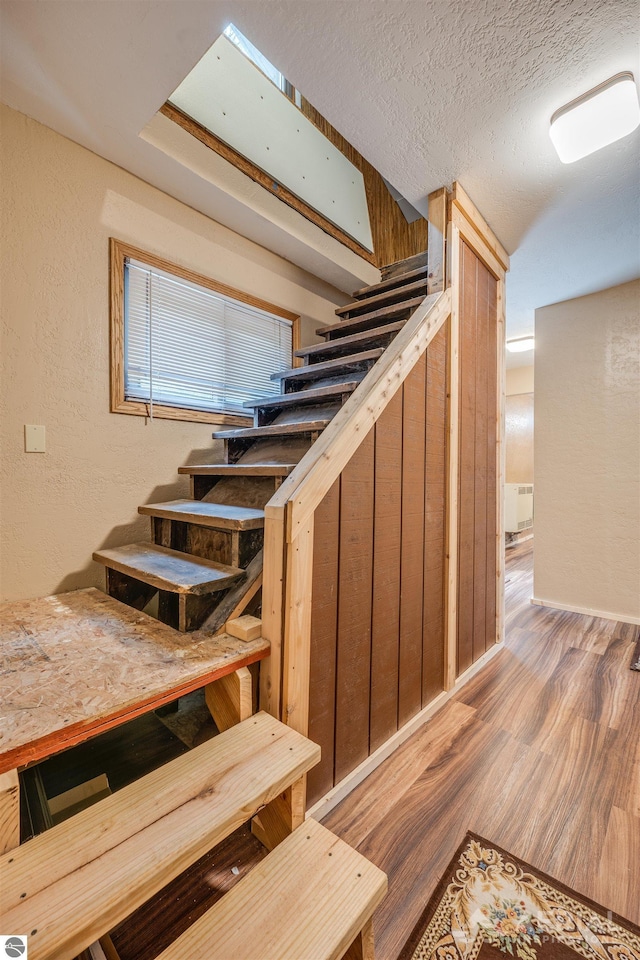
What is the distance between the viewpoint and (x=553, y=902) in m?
1.07

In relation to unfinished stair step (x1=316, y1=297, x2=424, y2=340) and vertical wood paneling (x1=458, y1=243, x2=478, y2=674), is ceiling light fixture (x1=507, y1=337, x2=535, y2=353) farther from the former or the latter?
unfinished stair step (x1=316, y1=297, x2=424, y2=340)

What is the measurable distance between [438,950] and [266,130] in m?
3.70

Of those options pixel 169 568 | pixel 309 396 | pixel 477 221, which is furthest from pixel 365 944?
pixel 477 221

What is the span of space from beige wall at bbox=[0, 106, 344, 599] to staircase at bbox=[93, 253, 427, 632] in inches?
6.7

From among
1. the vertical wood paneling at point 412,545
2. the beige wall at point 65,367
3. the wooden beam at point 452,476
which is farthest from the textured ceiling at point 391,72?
the vertical wood paneling at point 412,545

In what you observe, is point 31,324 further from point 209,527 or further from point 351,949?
point 351,949

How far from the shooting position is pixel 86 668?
43.5 inches

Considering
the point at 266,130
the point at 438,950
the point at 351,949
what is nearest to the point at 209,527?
the point at 351,949

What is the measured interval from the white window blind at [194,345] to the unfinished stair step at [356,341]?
347 millimetres

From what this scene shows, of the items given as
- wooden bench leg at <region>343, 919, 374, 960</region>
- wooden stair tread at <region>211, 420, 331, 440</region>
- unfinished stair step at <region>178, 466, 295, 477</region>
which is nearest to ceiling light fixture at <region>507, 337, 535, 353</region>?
wooden stair tread at <region>211, 420, 331, 440</region>

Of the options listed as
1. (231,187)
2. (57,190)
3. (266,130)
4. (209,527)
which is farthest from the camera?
(266,130)

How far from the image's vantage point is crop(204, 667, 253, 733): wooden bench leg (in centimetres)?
117

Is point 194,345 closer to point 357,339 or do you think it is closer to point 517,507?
point 357,339

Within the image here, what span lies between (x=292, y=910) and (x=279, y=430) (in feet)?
5.09
